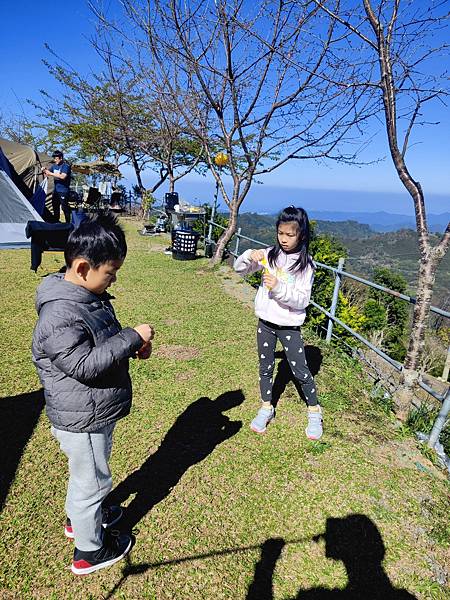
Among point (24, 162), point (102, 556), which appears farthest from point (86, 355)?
point (24, 162)

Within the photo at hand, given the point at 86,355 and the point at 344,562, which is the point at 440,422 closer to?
the point at 344,562

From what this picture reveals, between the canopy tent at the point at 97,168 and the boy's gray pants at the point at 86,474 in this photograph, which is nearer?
the boy's gray pants at the point at 86,474

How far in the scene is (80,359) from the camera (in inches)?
51.6

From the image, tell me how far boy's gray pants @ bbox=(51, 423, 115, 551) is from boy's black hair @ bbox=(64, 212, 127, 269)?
677mm

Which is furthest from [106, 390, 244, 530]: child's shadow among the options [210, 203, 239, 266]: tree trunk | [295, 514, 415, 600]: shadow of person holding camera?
[210, 203, 239, 266]: tree trunk

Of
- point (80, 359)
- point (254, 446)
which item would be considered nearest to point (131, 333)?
point (80, 359)

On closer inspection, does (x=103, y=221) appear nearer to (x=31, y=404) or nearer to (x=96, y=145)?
(x=31, y=404)

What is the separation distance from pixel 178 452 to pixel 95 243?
1.74 meters

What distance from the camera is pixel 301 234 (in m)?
2.40

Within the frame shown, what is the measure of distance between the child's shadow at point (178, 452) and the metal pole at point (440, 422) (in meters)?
1.37

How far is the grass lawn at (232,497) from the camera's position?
1739 mm

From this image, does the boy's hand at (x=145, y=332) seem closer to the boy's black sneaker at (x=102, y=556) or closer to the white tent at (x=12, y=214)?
the boy's black sneaker at (x=102, y=556)

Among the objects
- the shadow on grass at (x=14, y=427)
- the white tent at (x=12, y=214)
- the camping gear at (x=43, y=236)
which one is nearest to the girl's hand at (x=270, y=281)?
the shadow on grass at (x=14, y=427)

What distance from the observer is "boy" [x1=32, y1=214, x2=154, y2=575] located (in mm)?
1322
